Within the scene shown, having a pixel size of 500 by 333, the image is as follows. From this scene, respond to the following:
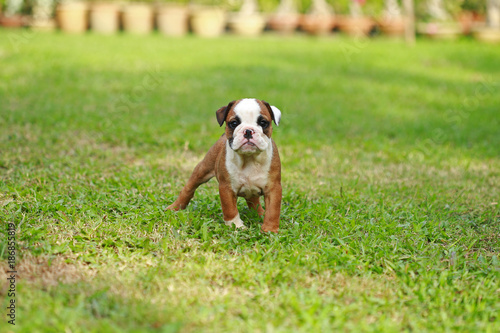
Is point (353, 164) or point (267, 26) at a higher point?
point (267, 26)

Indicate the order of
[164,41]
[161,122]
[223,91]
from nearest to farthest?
[161,122], [223,91], [164,41]

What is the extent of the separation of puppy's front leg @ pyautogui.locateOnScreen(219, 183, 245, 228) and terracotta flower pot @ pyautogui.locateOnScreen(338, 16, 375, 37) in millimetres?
20100

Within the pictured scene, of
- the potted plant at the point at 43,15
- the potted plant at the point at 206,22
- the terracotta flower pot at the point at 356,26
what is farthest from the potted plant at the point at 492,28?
the potted plant at the point at 43,15

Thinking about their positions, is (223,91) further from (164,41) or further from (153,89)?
(164,41)

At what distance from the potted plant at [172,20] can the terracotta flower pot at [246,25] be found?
8.75ft

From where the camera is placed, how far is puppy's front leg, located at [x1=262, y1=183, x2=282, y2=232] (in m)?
3.75

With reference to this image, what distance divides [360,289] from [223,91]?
759cm

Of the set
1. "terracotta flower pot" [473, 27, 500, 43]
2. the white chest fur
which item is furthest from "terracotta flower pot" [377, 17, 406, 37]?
the white chest fur

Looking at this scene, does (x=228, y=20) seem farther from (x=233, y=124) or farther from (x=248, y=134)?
(x=248, y=134)

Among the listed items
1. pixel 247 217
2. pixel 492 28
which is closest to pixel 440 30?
pixel 492 28

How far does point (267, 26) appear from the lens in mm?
25656

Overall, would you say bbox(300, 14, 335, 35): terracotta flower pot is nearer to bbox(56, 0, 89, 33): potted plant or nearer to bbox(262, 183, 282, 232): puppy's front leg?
bbox(56, 0, 89, 33): potted plant

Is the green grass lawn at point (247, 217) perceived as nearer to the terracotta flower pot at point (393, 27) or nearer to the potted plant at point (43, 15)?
the potted plant at point (43, 15)

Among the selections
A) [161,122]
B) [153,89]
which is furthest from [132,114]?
[153,89]
